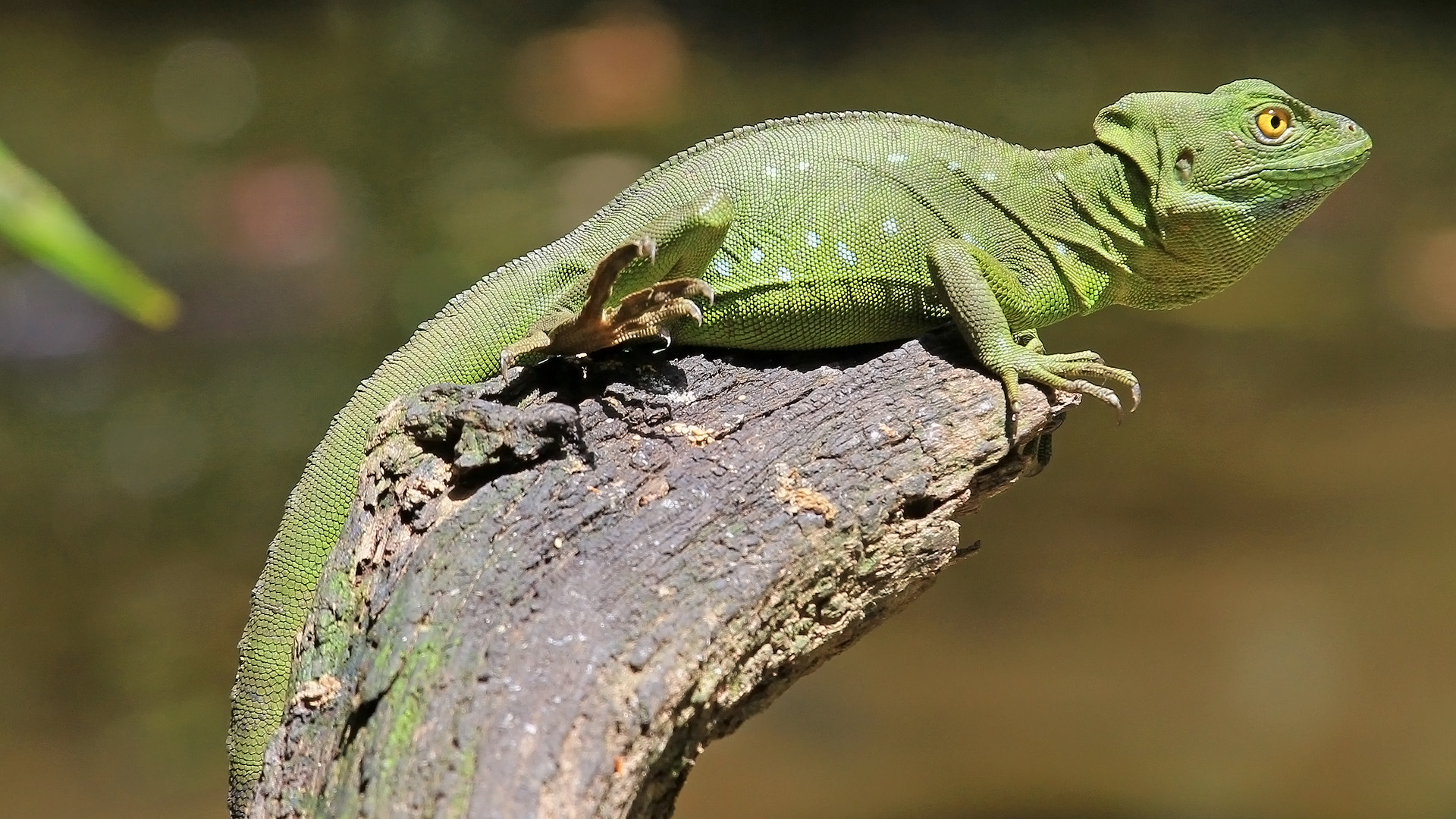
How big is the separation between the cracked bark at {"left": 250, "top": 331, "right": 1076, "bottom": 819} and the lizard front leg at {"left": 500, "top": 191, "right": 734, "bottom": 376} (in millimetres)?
165

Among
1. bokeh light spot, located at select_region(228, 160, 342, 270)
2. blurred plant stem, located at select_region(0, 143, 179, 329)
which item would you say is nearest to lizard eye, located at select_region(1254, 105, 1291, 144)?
blurred plant stem, located at select_region(0, 143, 179, 329)

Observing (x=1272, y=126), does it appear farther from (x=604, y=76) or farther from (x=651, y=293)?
(x=604, y=76)

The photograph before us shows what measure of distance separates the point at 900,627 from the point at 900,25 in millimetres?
5949

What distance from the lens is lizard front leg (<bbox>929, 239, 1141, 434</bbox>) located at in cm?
360

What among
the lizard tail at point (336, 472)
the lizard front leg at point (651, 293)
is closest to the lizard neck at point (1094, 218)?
the lizard front leg at point (651, 293)

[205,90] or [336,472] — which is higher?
[205,90]

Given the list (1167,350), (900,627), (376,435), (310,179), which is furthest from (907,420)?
(310,179)

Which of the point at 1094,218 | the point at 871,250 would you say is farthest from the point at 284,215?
the point at 1094,218

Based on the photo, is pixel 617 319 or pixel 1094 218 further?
pixel 1094 218

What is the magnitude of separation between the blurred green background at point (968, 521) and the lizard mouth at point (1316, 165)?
16.0 ft

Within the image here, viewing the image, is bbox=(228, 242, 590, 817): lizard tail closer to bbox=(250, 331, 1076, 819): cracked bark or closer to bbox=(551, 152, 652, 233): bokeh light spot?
bbox=(250, 331, 1076, 819): cracked bark

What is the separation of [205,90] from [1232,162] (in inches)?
383

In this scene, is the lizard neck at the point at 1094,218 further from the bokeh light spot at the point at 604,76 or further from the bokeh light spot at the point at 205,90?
the bokeh light spot at the point at 205,90

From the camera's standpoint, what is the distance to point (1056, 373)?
3664mm
